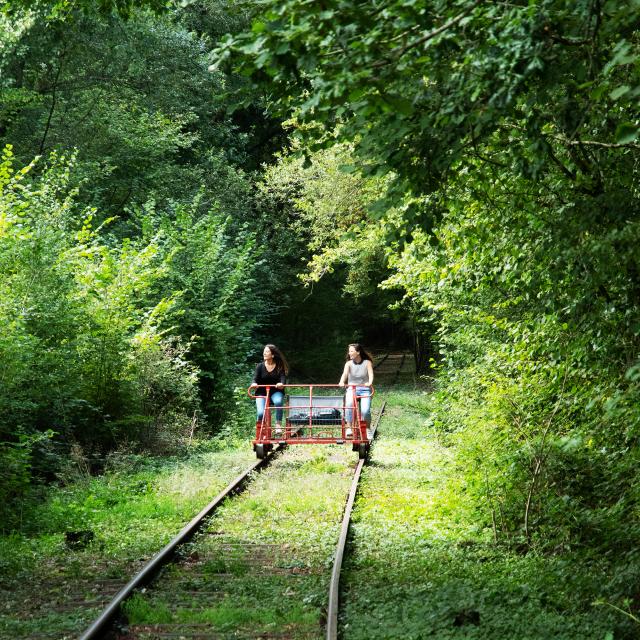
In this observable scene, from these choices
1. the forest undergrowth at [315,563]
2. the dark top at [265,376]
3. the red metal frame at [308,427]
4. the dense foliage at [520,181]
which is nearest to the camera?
the dense foliage at [520,181]

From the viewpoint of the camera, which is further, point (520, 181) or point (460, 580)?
point (460, 580)

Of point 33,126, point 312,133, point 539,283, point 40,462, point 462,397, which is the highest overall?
point 33,126

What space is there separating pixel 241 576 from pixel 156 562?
2.72 feet

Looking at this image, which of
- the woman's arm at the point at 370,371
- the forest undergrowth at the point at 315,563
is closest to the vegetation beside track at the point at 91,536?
the forest undergrowth at the point at 315,563

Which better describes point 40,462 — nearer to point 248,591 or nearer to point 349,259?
point 248,591

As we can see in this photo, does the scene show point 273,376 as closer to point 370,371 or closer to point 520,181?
point 370,371

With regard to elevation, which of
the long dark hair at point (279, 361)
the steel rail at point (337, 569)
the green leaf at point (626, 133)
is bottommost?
the steel rail at point (337, 569)

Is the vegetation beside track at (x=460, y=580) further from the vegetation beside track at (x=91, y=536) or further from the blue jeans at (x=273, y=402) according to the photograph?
the blue jeans at (x=273, y=402)

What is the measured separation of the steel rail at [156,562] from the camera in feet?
22.4

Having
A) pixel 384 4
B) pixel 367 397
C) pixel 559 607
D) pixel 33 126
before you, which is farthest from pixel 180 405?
pixel 384 4

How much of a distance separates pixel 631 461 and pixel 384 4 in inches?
181

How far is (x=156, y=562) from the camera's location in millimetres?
8680

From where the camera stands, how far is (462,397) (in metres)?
13.5

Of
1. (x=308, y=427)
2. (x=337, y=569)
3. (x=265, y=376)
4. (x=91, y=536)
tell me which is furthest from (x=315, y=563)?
(x=265, y=376)
